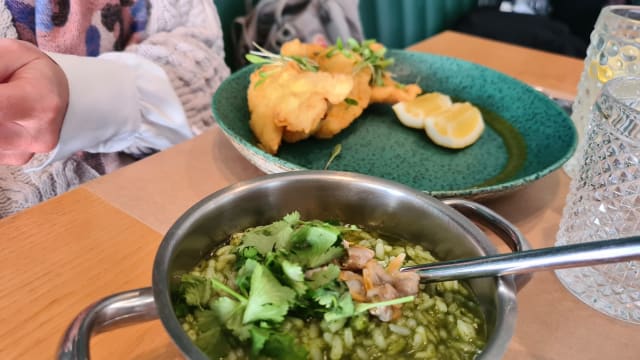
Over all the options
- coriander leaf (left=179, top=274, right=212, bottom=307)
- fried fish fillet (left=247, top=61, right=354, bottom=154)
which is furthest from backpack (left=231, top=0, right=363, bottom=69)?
coriander leaf (left=179, top=274, right=212, bottom=307)

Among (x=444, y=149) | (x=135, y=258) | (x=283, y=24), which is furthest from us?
(x=283, y=24)

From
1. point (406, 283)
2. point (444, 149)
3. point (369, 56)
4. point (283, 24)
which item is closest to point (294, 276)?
point (406, 283)

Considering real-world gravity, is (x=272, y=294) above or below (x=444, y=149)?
above

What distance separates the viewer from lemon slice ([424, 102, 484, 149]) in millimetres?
937

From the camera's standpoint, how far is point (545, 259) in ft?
1.51

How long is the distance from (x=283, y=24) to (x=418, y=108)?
55 cm

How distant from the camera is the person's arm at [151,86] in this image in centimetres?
86

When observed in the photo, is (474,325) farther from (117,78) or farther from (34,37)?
(34,37)

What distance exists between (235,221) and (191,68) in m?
0.55

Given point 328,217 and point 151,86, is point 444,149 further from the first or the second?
point 151,86

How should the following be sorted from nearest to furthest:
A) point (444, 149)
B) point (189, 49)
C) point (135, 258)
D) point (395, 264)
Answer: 1. point (395, 264)
2. point (135, 258)
3. point (444, 149)
4. point (189, 49)

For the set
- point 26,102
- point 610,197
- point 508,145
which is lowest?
point 508,145

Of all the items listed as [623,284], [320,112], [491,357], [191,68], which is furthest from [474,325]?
[191,68]

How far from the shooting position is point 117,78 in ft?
2.95
